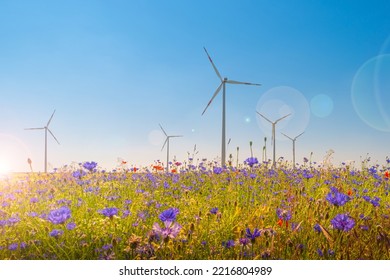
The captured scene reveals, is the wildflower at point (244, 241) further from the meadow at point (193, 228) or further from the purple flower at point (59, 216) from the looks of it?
the purple flower at point (59, 216)

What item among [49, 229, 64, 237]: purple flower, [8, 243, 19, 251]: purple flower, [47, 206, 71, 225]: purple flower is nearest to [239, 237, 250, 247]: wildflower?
[47, 206, 71, 225]: purple flower

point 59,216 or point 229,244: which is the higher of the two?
point 59,216

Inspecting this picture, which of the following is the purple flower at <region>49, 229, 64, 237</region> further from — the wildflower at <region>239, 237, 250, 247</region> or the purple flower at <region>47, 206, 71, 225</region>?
the wildflower at <region>239, 237, 250, 247</region>

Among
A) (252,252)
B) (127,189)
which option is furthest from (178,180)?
(252,252)

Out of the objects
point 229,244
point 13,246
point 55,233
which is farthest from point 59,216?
point 229,244

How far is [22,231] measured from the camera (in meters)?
4.30

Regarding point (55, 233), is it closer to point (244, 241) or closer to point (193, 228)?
point (193, 228)

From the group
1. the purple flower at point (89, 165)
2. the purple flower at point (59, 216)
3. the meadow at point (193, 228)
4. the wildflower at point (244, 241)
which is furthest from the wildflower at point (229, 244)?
the purple flower at point (89, 165)
